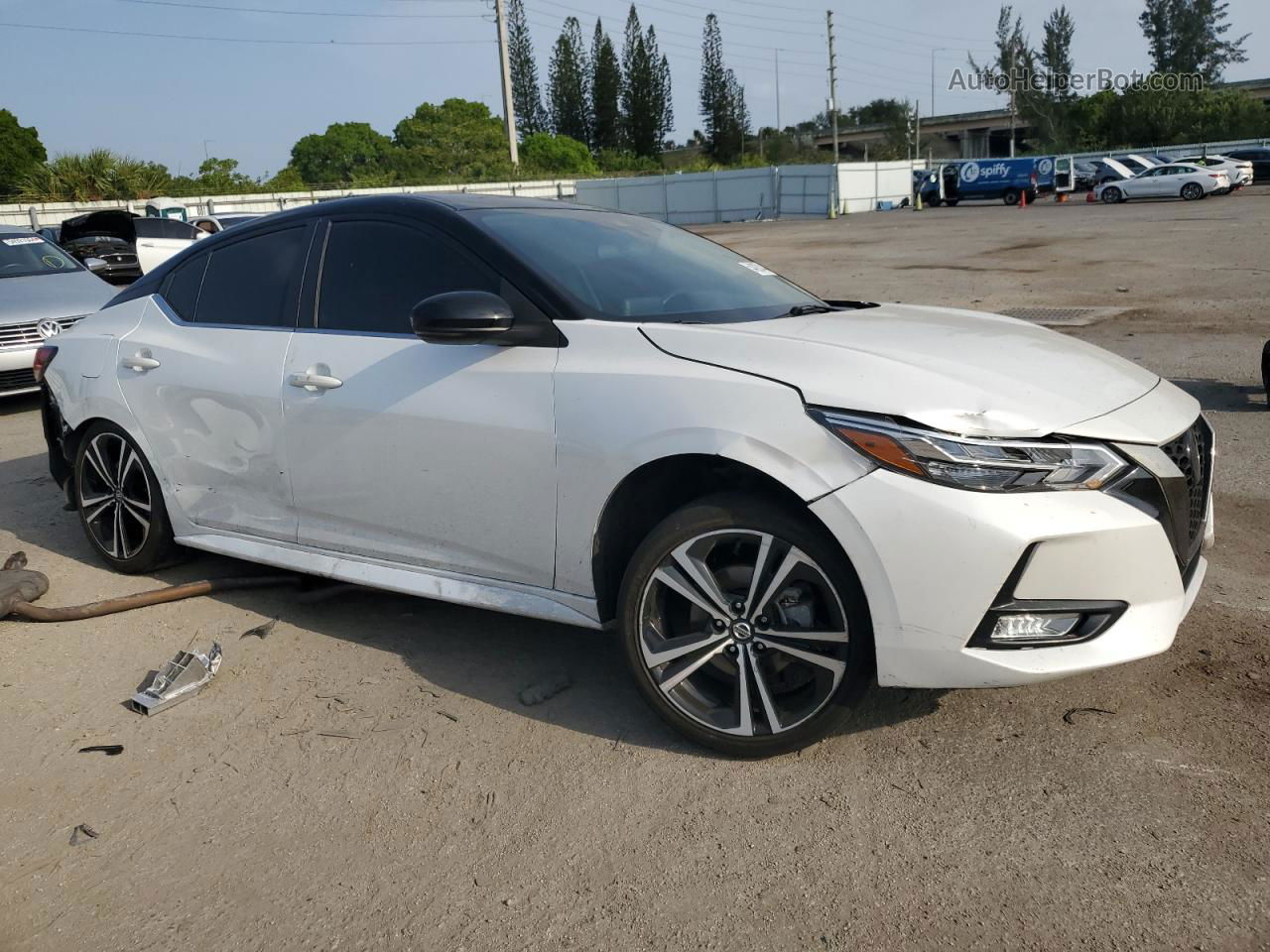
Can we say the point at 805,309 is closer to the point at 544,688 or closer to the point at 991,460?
the point at 991,460

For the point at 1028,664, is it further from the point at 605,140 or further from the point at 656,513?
the point at 605,140

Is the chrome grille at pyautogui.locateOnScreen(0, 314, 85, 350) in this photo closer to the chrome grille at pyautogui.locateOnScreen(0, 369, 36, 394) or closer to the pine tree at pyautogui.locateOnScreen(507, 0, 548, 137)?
the chrome grille at pyautogui.locateOnScreen(0, 369, 36, 394)

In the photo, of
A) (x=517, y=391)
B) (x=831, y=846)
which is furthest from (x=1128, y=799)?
(x=517, y=391)

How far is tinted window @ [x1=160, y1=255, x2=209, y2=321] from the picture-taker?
4.78 metres

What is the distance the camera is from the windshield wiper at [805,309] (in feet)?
12.7

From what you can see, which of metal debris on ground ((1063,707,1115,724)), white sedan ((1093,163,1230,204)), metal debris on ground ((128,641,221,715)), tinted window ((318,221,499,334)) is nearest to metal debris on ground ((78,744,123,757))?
metal debris on ground ((128,641,221,715))

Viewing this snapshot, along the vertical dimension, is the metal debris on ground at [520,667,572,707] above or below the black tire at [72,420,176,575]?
below

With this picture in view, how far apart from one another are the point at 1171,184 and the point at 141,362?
142 feet

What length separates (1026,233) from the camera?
2695cm

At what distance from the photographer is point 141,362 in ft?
15.7

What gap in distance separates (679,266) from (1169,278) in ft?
44.6

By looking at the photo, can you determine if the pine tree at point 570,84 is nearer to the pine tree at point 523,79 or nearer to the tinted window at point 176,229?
the pine tree at point 523,79

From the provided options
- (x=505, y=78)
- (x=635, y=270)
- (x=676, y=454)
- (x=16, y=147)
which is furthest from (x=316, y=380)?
(x=16, y=147)

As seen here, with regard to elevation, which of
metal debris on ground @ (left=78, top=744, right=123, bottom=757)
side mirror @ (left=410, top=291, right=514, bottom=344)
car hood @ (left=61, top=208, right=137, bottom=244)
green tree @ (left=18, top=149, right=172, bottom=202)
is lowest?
metal debris on ground @ (left=78, top=744, right=123, bottom=757)
